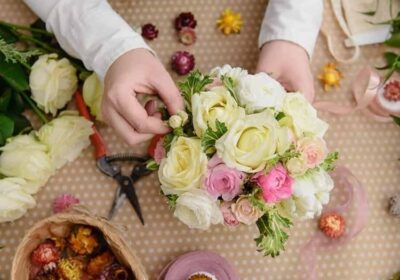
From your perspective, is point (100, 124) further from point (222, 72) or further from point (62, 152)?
point (222, 72)

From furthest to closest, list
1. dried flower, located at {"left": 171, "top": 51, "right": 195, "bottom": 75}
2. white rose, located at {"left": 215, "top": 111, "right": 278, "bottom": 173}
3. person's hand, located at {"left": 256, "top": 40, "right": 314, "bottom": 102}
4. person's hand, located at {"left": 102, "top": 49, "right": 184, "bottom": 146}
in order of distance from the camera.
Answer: dried flower, located at {"left": 171, "top": 51, "right": 195, "bottom": 75}, person's hand, located at {"left": 256, "top": 40, "right": 314, "bottom": 102}, person's hand, located at {"left": 102, "top": 49, "right": 184, "bottom": 146}, white rose, located at {"left": 215, "top": 111, "right": 278, "bottom": 173}

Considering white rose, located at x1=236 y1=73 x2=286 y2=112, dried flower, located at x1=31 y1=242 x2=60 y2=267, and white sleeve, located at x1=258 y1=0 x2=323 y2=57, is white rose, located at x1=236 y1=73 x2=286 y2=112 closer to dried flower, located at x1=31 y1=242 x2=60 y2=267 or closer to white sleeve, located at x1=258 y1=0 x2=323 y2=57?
white sleeve, located at x1=258 y1=0 x2=323 y2=57

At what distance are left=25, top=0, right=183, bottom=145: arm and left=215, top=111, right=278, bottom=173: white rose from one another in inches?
5.3

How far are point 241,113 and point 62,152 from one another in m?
0.41

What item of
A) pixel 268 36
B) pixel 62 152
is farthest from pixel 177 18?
pixel 62 152

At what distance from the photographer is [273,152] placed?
65 cm

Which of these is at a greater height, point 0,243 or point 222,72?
point 222,72

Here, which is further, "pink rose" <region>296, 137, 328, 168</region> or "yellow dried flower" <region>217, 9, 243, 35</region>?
"yellow dried flower" <region>217, 9, 243, 35</region>

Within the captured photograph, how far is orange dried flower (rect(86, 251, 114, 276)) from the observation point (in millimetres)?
938

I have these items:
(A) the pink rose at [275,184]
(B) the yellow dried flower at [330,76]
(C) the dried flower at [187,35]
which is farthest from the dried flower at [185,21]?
(A) the pink rose at [275,184]

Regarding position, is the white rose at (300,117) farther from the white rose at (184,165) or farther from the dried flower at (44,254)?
the dried flower at (44,254)

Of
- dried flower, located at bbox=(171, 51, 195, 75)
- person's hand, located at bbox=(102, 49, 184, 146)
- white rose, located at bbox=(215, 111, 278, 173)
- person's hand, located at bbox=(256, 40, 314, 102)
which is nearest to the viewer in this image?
white rose, located at bbox=(215, 111, 278, 173)

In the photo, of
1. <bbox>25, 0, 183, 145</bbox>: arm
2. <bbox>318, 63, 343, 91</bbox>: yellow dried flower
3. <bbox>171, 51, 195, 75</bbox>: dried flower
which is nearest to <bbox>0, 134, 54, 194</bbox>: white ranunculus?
<bbox>25, 0, 183, 145</bbox>: arm

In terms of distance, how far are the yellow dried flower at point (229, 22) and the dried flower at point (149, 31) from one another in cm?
11
